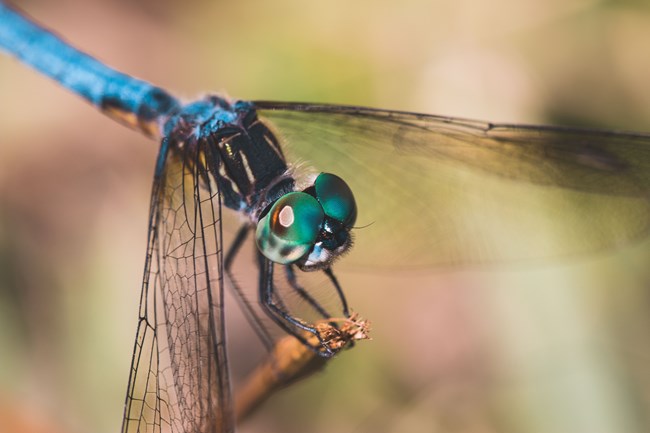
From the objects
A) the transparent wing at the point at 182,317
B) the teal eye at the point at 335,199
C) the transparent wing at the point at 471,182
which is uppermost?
the transparent wing at the point at 471,182

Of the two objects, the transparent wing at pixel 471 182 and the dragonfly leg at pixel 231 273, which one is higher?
the transparent wing at pixel 471 182

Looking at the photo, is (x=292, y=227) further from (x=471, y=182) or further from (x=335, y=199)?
(x=471, y=182)

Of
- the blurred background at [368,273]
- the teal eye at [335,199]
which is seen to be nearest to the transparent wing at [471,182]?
the blurred background at [368,273]

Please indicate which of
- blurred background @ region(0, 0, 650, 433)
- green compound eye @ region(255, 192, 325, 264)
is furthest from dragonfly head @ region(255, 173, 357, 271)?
blurred background @ region(0, 0, 650, 433)

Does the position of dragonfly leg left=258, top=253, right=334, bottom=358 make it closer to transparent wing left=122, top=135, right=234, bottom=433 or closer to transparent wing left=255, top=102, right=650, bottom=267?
transparent wing left=122, top=135, right=234, bottom=433

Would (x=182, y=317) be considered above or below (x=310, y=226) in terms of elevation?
below

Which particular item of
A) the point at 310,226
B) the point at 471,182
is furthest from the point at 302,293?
the point at 471,182

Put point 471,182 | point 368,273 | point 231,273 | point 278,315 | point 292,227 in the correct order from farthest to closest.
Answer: point 368,273
point 471,182
point 231,273
point 278,315
point 292,227

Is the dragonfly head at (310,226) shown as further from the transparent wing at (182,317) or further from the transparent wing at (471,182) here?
the transparent wing at (471,182)
